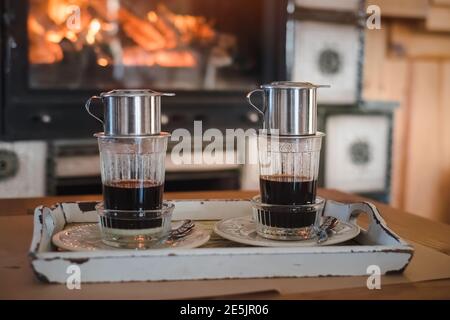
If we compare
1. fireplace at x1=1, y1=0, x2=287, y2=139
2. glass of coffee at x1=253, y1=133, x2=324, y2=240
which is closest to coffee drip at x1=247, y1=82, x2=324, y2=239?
glass of coffee at x1=253, y1=133, x2=324, y2=240

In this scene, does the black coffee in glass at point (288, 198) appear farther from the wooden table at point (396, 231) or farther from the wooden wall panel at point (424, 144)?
the wooden wall panel at point (424, 144)

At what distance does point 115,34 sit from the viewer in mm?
1879

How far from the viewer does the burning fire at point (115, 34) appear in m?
1.74

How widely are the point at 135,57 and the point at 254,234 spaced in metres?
1.28

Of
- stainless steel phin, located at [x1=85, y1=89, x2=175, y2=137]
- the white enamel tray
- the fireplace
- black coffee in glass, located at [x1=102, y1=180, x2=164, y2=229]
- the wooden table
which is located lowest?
the wooden table

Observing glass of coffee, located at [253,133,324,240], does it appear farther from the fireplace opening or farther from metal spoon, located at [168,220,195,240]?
the fireplace opening

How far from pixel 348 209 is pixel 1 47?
1.14 meters

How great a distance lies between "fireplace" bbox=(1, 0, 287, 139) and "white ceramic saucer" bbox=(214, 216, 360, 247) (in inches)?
40.8

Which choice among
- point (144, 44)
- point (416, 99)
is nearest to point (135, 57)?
point (144, 44)

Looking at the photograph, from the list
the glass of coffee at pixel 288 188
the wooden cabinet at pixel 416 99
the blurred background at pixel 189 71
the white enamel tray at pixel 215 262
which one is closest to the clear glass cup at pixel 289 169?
the glass of coffee at pixel 288 188

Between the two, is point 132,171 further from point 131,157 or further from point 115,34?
point 115,34

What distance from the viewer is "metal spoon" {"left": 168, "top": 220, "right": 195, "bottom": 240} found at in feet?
2.37

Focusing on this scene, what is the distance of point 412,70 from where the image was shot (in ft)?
8.12

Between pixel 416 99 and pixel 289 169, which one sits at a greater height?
pixel 416 99
